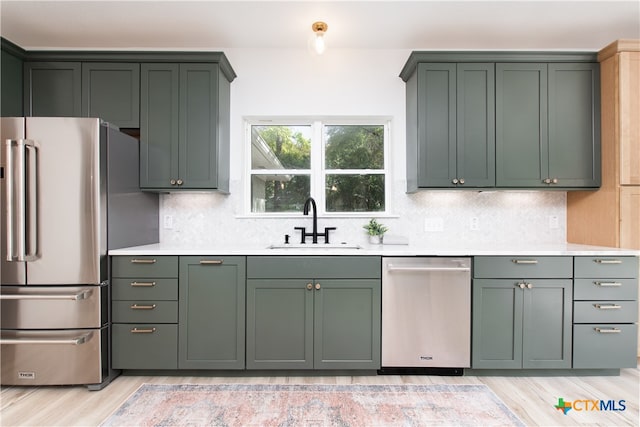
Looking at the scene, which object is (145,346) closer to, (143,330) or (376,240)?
(143,330)

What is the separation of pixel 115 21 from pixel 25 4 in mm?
552

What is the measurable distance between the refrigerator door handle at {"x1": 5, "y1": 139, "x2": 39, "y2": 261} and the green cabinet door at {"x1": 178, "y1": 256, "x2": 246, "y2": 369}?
0.95 metres

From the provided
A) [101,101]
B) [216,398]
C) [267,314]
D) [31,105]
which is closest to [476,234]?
[267,314]

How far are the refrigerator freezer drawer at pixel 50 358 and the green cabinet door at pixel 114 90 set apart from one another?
1.57m

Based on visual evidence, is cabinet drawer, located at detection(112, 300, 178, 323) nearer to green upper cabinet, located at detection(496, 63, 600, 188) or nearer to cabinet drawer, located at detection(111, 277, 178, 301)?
cabinet drawer, located at detection(111, 277, 178, 301)

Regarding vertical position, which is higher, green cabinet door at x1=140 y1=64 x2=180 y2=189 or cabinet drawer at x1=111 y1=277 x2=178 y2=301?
green cabinet door at x1=140 y1=64 x2=180 y2=189

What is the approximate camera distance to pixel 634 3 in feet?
8.04

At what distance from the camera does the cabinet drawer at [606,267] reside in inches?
95.8

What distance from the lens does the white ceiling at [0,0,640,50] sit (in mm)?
2484

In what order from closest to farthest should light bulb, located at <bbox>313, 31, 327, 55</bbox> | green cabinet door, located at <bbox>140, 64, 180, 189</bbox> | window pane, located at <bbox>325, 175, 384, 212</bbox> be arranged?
light bulb, located at <bbox>313, 31, 327, 55</bbox>
green cabinet door, located at <bbox>140, 64, 180, 189</bbox>
window pane, located at <bbox>325, 175, 384, 212</bbox>

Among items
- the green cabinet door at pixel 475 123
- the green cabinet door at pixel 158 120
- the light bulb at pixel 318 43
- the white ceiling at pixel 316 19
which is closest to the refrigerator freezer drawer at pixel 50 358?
the green cabinet door at pixel 158 120

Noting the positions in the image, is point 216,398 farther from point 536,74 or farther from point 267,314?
point 536,74

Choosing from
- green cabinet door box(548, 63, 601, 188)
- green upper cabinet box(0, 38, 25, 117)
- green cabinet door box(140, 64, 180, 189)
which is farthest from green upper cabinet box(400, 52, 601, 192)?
green upper cabinet box(0, 38, 25, 117)

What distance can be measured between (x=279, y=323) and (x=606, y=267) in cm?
232
